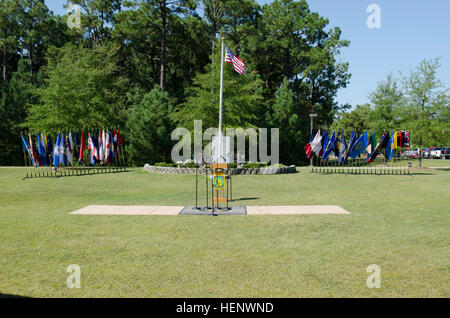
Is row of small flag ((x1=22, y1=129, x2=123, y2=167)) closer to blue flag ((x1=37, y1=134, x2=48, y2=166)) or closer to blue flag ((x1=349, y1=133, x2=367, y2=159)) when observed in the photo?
blue flag ((x1=37, y1=134, x2=48, y2=166))

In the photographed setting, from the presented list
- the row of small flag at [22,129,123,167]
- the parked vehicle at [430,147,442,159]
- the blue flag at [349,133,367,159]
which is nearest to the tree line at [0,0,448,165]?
the row of small flag at [22,129,123,167]

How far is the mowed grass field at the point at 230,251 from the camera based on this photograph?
5.69 m

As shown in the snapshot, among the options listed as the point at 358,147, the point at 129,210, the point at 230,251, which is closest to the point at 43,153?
the point at 129,210

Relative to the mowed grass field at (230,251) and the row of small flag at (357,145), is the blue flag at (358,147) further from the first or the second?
the mowed grass field at (230,251)

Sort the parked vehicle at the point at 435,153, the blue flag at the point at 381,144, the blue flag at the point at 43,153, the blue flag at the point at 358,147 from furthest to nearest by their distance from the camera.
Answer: the parked vehicle at the point at 435,153, the blue flag at the point at 358,147, the blue flag at the point at 381,144, the blue flag at the point at 43,153

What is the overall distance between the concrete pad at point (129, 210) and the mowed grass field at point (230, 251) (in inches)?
25.6

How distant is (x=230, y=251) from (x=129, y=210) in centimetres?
585

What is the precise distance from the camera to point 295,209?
1242cm

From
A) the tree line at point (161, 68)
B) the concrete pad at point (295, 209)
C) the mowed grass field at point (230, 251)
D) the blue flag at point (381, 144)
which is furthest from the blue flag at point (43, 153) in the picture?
the blue flag at point (381, 144)

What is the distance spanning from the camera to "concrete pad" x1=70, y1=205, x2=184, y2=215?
38.9 feet

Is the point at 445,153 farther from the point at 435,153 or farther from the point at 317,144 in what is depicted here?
the point at 317,144

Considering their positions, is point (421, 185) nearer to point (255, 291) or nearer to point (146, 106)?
point (255, 291)

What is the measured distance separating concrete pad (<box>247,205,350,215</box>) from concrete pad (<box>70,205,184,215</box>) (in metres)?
2.60
